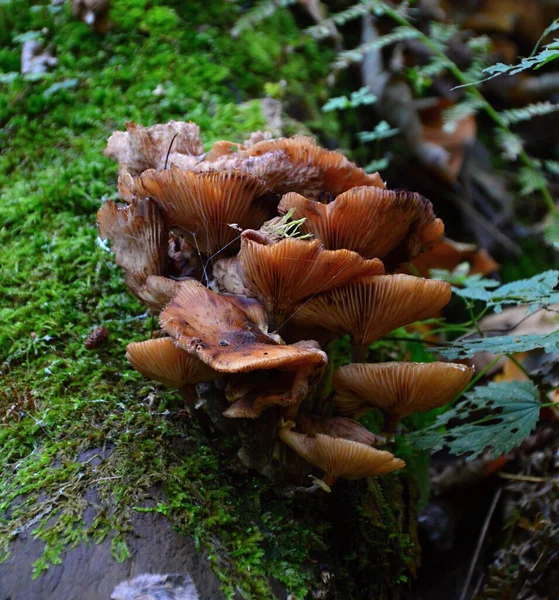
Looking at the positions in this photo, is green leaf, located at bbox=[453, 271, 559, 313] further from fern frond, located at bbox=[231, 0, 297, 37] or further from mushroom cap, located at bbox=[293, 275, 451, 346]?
fern frond, located at bbox=[231, 0, 297, 37]

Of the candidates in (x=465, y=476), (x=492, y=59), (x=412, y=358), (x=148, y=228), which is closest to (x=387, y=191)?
(x=148, y=228)

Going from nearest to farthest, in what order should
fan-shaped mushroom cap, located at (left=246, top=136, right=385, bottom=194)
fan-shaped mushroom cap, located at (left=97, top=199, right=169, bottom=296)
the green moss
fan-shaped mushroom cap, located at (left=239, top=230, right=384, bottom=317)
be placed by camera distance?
fan-shaped mushroom cap, located at (left=239, top=230, right=384, bottom=317) → the green moss → fan-shaped mushroom cap, located at (left=97, top=199, right=169, bottom=296) → fan-shaped mushroom cap, located at (left=246, top=136, right=385, bottom=194)

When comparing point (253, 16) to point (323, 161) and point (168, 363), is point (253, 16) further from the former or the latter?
point (168, 363)

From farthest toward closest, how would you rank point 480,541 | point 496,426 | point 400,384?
point 480,541 < point 496,426 < point 400,384

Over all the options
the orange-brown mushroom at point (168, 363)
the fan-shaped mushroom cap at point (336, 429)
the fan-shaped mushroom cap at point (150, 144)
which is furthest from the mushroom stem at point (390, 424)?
the fan-shaped mushroom cap at point (150, 144)

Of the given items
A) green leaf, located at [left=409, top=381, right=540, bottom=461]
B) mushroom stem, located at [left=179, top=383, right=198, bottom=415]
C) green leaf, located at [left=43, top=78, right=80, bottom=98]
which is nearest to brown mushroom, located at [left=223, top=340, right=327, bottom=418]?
mushroom stem, located at [left=179, top=383, right=198, bottom=415]

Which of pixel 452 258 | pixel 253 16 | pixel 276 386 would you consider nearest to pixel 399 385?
pixel 276 386
